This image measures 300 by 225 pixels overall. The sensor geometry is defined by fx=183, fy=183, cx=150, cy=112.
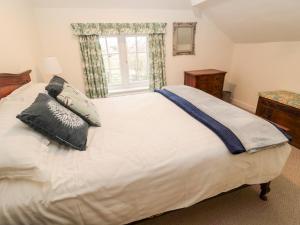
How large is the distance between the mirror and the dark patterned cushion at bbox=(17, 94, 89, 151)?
2.88 metres

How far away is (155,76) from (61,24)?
1829 mm

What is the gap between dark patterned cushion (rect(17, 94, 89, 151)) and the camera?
114 centimetres

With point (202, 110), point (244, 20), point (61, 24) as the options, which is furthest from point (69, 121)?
point (244, 20)

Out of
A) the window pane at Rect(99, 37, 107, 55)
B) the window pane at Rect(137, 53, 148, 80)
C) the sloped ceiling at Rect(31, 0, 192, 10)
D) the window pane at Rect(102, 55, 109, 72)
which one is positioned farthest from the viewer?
A: the window pane at Rect(137, 53, 148, 80)

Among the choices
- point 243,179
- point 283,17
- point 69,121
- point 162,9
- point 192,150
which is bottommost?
point 243,179

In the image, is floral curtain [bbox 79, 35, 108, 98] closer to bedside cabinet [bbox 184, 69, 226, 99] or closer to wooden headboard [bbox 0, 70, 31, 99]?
wooden headboard [bbox 0, 70, 31, 99]

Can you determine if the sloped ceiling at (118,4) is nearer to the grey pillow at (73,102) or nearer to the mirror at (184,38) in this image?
the mirror at (184,38)

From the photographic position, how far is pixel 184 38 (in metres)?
3.65

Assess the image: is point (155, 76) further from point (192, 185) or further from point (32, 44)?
point (192, 185)

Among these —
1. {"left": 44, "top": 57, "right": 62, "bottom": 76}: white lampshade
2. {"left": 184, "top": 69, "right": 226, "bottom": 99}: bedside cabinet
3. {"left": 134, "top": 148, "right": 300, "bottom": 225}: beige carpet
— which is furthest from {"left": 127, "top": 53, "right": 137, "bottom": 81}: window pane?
{"left": 134, "top": 148, "right": 300, "bottom": 225}: beige carpet

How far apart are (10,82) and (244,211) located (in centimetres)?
251

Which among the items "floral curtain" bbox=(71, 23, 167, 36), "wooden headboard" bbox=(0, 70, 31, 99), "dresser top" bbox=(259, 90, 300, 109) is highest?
"floral curtain" bbox=(71, 23, 167, 36)

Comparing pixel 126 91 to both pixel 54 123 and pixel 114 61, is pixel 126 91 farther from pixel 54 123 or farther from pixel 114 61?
pixel 54 123

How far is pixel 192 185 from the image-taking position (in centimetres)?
122
